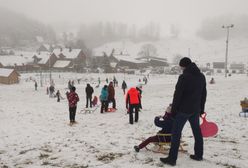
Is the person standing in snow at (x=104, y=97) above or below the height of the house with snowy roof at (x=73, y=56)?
below

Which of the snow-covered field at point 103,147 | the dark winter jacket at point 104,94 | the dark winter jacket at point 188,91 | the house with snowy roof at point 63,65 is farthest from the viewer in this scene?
the house with snowy roof at point 63,65

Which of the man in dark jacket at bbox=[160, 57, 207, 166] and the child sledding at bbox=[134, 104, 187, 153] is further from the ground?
the man in dark jacket at bbox=[160, 57, 207, 166]

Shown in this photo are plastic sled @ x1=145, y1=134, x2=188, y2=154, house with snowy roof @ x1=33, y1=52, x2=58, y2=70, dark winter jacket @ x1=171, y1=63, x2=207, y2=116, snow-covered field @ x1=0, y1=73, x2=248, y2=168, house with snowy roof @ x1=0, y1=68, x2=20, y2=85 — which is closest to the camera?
dark winter jacket @ x1=171, y1=63, x2=207, y2=116

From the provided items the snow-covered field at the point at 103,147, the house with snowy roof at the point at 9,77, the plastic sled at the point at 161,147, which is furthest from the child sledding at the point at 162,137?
the house with snowy roof at the point at 9,77

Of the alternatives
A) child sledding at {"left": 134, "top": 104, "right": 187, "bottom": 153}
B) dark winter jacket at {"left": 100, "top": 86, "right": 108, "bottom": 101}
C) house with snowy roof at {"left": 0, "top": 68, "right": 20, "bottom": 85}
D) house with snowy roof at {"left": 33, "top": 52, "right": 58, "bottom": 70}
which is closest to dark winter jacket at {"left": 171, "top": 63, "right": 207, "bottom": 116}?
child sledding at {"left": 134, "top": 104, "right": 187, "bottom": 153}

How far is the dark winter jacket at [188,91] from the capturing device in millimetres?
5309

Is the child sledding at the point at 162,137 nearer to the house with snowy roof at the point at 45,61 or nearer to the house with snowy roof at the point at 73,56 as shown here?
the house with snowy roof at the point at 73,56

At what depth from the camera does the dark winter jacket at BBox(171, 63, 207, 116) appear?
5309 mm

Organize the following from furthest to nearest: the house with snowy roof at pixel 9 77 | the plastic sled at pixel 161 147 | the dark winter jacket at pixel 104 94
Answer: the house with snowy roof at pixel 9 77 < the dark winter jacket at pixel 104 94 < the plastic sled at pixel 161 147

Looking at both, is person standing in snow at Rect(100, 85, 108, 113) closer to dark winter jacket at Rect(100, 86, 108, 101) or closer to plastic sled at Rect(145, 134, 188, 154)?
dark winter jacket at Rect(100, 86, 108, 101)

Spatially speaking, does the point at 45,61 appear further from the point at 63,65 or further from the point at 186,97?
the point at 186,97

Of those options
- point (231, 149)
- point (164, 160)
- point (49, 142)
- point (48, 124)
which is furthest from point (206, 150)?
point (48, 124)

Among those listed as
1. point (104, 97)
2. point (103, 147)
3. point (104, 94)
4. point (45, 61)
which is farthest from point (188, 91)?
point (45, 61)

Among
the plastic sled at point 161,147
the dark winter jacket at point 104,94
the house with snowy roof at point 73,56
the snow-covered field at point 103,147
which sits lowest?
the snow-covered field at point 103,147
